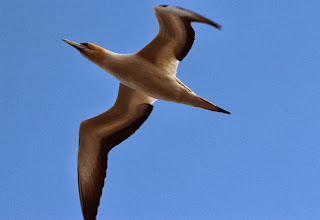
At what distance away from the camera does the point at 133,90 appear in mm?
11727

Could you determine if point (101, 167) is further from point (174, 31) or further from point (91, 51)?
point (174, 31)

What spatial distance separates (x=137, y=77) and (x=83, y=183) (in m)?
3.08

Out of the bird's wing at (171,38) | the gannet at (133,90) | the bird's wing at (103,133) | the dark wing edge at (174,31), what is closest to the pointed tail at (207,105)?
the gannet at (133,90)

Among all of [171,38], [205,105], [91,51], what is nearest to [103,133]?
[91,51]

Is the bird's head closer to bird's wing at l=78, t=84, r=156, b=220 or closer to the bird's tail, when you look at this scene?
bird's wing at l=78, t=84, r=156, b=220

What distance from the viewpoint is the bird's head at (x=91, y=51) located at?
10.9m

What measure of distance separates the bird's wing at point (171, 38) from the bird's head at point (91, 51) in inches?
35.1

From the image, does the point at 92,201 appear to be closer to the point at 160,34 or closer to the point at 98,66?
the point at 98,66

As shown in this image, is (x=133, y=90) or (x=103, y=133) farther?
(x=103, y=133)

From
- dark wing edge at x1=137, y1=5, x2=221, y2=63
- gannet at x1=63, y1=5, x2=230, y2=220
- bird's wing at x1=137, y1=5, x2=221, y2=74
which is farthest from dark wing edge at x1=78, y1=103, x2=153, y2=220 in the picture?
dark wing edge at x1=137, y1=5, x2=221, y2=63

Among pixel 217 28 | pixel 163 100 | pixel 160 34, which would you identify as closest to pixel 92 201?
pixel 163 100

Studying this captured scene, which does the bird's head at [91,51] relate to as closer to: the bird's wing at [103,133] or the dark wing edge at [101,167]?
the bird's wing at [103,133]

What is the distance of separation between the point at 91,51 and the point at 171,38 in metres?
1.88

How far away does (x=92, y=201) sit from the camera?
37.5ft
